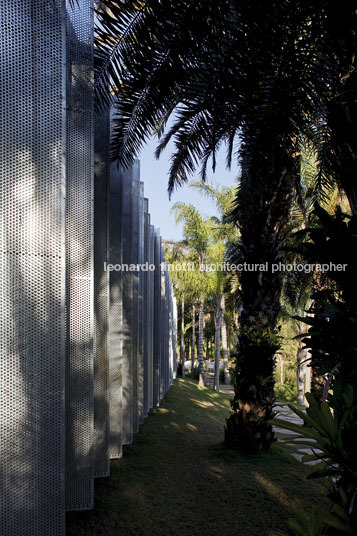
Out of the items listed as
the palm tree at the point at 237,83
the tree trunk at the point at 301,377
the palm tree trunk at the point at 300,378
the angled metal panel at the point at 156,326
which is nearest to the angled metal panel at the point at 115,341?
the palm tree at the point at 237,83

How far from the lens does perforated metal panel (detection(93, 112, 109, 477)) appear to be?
5.34m

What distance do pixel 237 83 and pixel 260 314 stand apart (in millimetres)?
3948

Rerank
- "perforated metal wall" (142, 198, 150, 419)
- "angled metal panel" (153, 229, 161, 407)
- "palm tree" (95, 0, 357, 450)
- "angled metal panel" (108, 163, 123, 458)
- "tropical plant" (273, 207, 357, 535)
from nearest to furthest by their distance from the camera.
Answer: "tropical plant" (273, 207, 357, 535), "palm tree" (95, 0, 357, 450), "angled metal panel" (108, 163, 123, 458), "perforated metal wall" (142, 198, 150, 419), "angled metal panel" (153, 229, 161, 407)

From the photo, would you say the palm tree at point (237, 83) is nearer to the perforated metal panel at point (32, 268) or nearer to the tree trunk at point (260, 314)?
the tree trunk at point (260, 314)

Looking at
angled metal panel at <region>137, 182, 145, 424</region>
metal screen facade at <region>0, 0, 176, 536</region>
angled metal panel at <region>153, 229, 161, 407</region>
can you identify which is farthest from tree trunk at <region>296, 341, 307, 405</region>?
metal screen facade at <region>0, 0, 176, 536</region>

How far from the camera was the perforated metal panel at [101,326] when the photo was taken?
534cm

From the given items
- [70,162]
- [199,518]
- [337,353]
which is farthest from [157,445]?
[337,353]

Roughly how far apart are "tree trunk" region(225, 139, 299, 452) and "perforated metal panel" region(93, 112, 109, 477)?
246 centimetres

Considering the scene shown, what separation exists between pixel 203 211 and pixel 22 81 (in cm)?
1820

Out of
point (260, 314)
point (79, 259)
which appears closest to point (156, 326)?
point (260, 314)

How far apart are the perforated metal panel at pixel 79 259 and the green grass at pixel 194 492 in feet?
1.68

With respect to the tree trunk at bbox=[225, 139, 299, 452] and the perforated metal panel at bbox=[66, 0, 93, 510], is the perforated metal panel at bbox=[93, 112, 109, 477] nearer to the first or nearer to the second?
the perforated metal panel at bbox=[66, 0, 93, 510]

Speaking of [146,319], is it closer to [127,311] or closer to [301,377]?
[127,311]

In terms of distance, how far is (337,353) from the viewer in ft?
6.95
